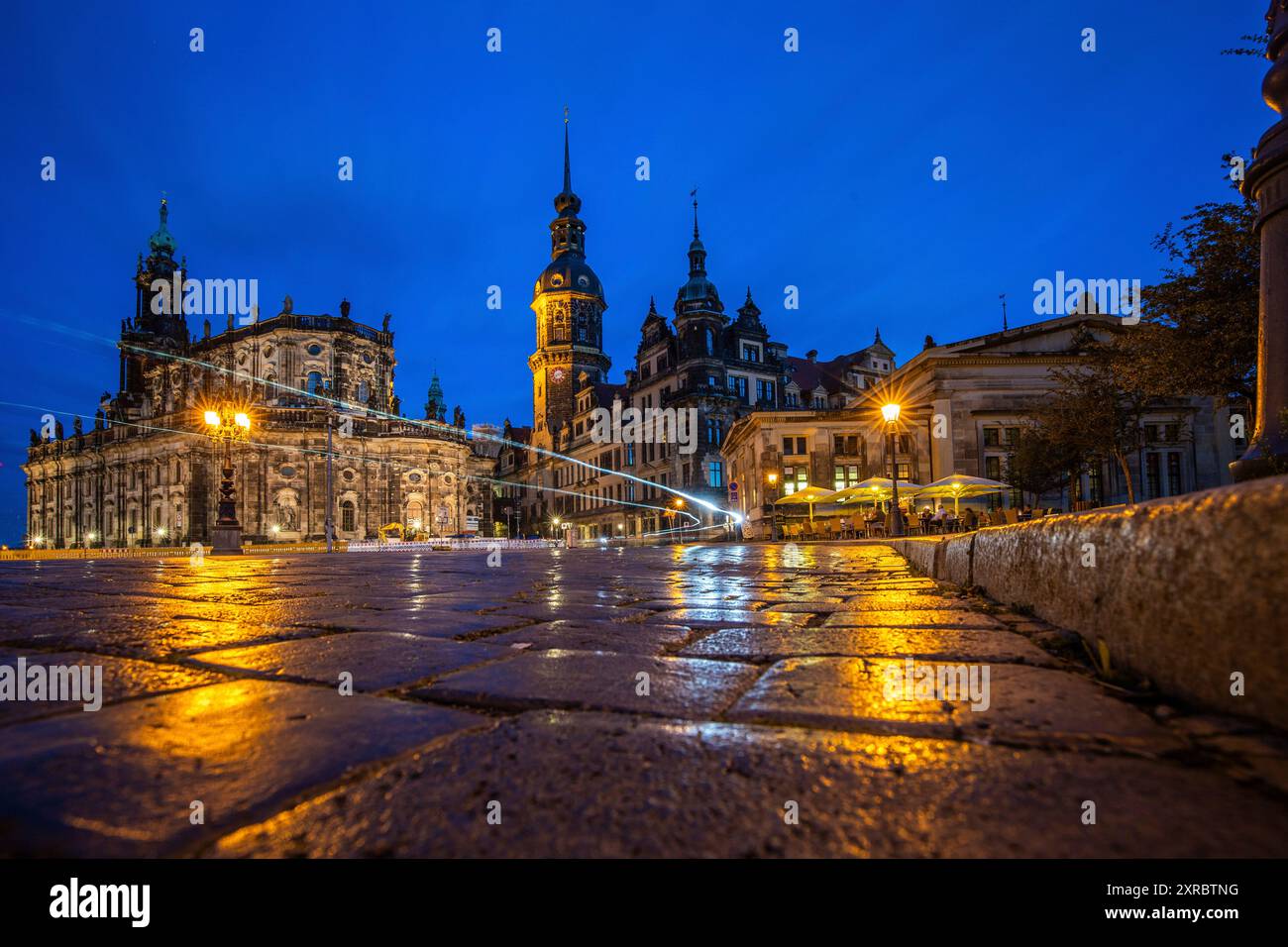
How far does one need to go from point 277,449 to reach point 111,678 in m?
60.2

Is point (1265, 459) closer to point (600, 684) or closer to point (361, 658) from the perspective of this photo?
point (600, 684)

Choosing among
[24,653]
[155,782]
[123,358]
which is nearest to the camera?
[155,782]

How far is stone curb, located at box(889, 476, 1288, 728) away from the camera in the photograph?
1398 millimetres

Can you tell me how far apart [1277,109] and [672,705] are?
307 inches

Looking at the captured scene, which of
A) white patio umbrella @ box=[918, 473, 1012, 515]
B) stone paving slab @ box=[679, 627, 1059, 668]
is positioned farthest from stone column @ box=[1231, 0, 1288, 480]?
white patio umbrella @ box=[918, 473, 1012, 515]

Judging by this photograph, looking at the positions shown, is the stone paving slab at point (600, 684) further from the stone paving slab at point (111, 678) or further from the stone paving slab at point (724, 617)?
the stone paving slab at point (724, 617)

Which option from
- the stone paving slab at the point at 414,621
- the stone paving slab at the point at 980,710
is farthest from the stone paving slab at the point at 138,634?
the stone paving slab at the point at 980,710

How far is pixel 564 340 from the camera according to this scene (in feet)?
215

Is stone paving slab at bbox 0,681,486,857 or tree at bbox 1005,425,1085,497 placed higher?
tree at bbox 1005,425,1085,497

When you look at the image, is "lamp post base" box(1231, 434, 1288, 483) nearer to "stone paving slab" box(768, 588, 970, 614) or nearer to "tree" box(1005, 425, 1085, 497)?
"stone paving slab" box(768, 588, 970, 614)

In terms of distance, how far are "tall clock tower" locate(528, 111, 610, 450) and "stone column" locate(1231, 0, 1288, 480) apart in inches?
2343
